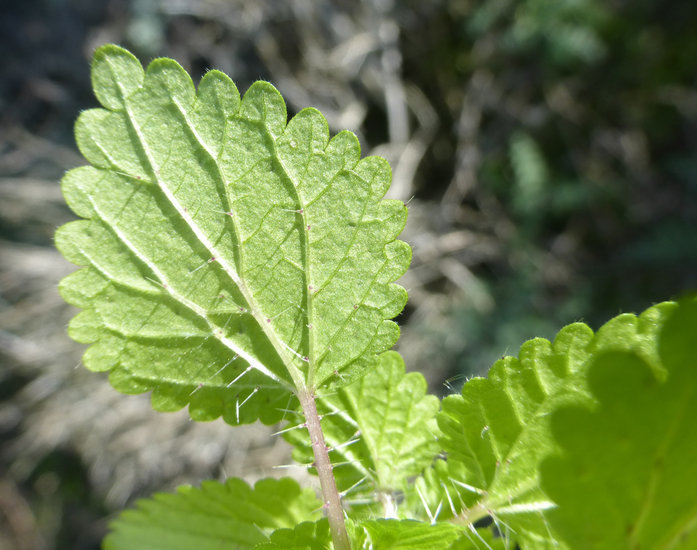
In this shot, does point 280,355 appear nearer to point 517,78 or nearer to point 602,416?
point 602,416

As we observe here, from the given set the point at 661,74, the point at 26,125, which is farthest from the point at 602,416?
the point at 26,125

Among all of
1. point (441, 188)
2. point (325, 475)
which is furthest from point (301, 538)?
point (441, 188)

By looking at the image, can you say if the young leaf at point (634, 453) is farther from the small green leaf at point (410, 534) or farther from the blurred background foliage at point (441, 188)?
the blurred background foliage at point (441, 188)

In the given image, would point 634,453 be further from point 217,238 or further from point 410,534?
point 217,238

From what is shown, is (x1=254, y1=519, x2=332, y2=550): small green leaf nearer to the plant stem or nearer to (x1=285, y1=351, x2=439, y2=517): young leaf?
the plant stem

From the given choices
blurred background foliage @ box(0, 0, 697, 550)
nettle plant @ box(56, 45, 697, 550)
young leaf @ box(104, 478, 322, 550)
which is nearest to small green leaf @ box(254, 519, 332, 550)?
nettle plant @ box(56, 45, 697, 550)

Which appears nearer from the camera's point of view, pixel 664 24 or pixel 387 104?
pixel 664 24
